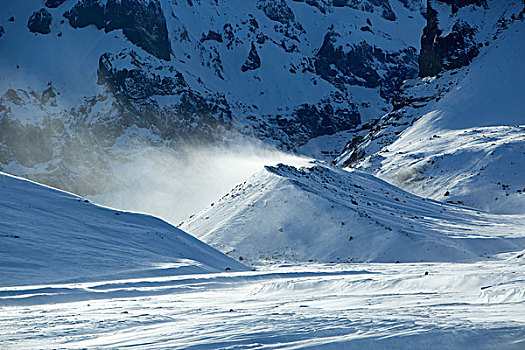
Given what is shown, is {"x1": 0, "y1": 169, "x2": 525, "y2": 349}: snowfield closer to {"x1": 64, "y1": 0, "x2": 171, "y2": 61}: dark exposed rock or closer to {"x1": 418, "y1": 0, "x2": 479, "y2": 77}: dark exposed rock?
{"x1": 418, "y1": 0, "x2": 479, "y2": 77}: dark exposed rock

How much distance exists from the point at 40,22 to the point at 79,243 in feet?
606

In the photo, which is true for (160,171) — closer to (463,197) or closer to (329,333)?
(463,197)

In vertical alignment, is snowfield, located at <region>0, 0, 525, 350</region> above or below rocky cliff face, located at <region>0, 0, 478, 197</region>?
below

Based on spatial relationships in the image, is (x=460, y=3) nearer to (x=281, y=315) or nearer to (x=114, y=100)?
(x=281, y=315)

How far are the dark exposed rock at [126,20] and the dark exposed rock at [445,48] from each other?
10172 centimetres

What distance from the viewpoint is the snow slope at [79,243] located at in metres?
14.8

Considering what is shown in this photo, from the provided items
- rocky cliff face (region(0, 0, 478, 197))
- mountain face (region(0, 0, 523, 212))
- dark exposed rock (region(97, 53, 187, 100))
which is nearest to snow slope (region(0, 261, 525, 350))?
mountain face (region(0, 0, 523, 212))

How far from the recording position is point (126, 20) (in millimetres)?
182625

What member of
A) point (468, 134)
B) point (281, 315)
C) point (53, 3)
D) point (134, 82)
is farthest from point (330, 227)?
point (53, 3)

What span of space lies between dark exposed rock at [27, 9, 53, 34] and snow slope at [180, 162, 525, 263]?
560ft

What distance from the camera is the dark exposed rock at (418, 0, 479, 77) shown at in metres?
87.8

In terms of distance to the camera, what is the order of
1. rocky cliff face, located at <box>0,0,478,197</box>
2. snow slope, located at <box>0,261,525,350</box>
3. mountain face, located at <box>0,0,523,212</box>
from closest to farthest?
snow slope, located at <box>0,261,525,350</box>, mountain face, located at <box>0,0,523,212</box>, rocky cliff face, located at <box>0,0,478,197</box>

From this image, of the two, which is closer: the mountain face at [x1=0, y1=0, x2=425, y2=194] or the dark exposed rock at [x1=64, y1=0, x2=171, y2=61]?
the mountain face at [x1=0, y1=0, x2=425, y2=194]

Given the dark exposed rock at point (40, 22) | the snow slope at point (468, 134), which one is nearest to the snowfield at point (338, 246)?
the snow slope at point (468, 134)
